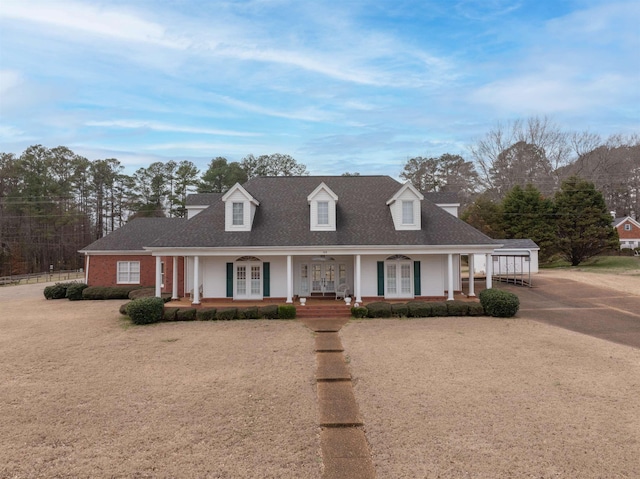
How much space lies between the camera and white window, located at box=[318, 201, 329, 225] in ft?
68.6

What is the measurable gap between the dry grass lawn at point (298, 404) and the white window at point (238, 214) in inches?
300

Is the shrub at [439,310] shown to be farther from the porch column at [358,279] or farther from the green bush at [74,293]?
the green bush at [74,293]

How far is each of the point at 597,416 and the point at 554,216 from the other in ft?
134

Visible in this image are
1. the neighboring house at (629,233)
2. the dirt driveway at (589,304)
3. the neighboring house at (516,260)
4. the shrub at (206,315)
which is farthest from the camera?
the neighboring house at (629,233)

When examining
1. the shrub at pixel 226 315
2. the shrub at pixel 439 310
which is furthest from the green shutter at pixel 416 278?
the shrub at pixel 226 315

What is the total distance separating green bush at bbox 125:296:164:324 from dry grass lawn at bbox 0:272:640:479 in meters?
2.18

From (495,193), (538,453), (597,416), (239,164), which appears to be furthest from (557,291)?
(239,164)

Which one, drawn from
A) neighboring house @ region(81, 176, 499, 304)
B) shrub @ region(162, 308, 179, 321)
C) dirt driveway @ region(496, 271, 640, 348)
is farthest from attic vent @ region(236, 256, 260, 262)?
dirt driveway @ region(496, 271, 640, 348)

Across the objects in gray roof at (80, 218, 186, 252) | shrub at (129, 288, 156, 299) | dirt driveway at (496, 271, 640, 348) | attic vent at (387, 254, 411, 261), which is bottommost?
dirt driveway at (496, 271, 640, 348)

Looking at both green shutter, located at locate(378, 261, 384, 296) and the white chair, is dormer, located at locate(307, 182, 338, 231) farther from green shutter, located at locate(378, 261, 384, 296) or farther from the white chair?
the white chair

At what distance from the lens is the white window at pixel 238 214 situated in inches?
819

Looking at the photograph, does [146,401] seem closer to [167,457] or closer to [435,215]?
[167,457]

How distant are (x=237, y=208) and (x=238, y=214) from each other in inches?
12.9

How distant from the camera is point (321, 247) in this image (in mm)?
19391
